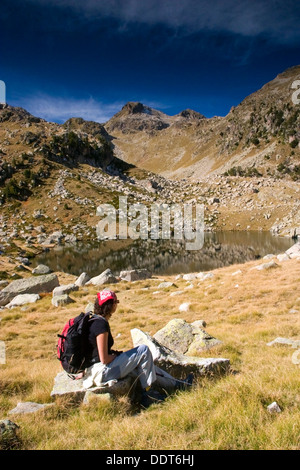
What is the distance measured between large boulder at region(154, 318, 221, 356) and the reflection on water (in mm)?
25844

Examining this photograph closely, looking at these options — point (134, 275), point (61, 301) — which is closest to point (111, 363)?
point (61, 301)

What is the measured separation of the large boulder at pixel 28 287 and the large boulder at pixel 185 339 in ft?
60.3

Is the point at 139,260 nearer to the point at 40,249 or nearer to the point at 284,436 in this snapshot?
the point at 40,249

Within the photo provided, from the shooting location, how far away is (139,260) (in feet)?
146

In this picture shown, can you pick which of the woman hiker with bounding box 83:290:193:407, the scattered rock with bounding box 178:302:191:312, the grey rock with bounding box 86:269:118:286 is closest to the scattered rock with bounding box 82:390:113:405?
the woman hiker with bounding box 83:290:193:407

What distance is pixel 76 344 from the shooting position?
18.0ft

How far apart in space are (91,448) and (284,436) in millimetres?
2727

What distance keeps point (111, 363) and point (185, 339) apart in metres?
4.42

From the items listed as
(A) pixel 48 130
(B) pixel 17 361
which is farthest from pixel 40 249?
(A) pixel 48 130

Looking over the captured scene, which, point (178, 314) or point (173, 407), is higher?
point (173, 407)

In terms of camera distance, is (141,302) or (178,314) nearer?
(178,314)

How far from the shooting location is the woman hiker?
17.5 feet

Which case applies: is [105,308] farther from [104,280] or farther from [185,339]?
[104,280]

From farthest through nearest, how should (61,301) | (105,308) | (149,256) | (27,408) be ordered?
(149,256), (61,301), (105,308), (27,408)
